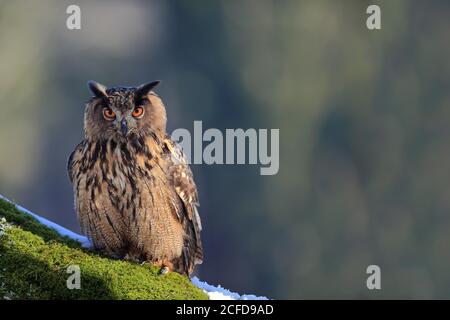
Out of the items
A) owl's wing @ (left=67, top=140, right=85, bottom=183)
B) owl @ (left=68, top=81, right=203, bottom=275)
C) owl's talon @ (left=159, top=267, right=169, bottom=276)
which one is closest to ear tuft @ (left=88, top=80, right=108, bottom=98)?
owl @ (left=68, top=81, right=203, bottom=275)

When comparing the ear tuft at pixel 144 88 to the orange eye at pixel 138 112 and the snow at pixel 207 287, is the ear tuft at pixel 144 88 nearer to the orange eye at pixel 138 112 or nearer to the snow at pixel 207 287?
the orange eye at pixel 138 112

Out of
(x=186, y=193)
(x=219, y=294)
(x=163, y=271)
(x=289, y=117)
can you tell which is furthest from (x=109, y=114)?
(x=289, y=117)

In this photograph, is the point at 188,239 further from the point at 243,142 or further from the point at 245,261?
the point at 245,261

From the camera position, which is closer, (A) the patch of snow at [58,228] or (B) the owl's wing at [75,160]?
(A) the patch of snow at [58,228]

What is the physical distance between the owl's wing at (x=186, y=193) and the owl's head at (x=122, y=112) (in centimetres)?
18

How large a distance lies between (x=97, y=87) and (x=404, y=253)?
14.6 metres

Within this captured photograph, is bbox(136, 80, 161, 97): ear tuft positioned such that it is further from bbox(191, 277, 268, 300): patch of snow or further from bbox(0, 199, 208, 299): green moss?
bbox(191, 277, 268, 300): patch of snow

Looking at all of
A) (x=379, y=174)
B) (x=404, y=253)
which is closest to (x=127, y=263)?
(x=404, y=253)

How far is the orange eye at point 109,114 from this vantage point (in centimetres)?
411

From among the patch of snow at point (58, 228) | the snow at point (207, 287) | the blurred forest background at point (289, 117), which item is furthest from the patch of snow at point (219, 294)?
the blurred forest background at point (289, 117)

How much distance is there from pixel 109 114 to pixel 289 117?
1669 cm

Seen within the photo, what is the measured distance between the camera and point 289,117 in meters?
20.5
